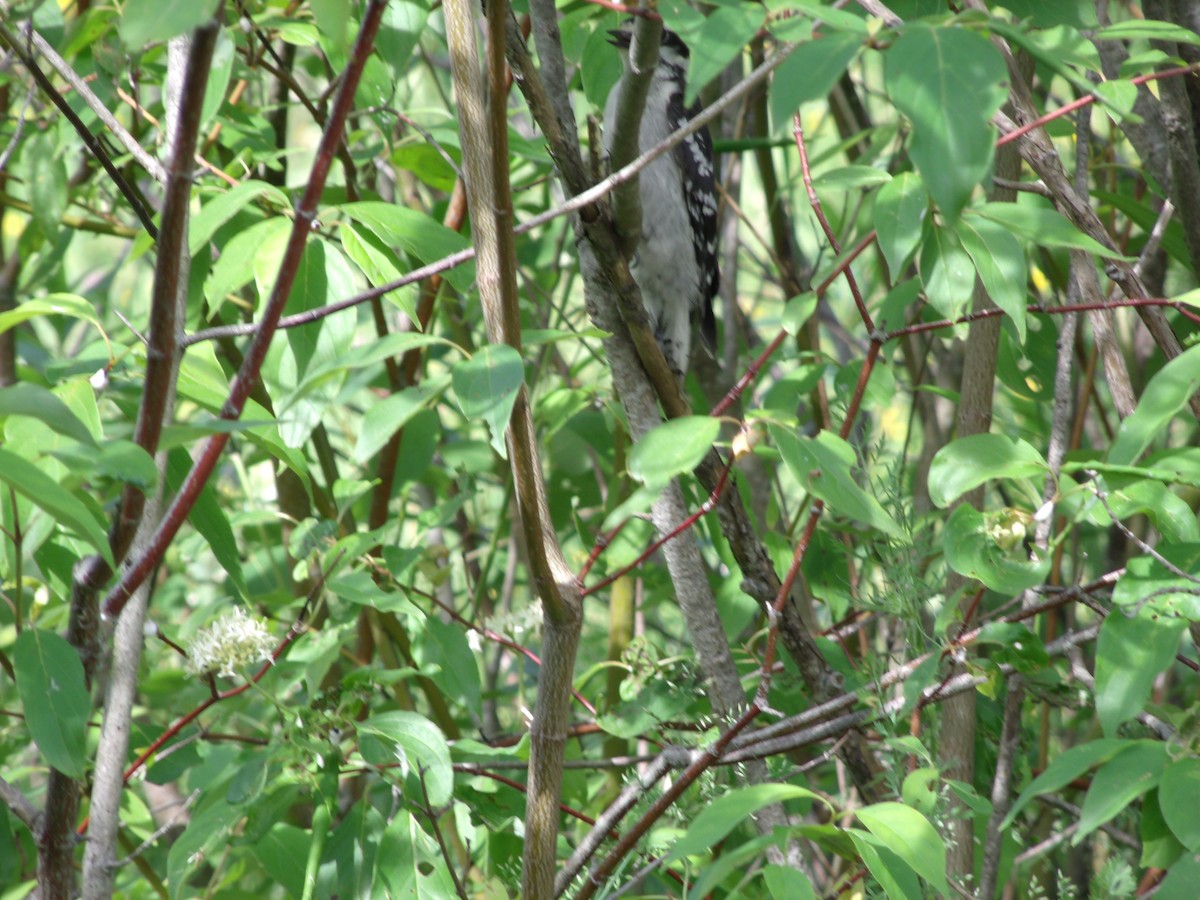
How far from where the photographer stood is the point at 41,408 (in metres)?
0.66

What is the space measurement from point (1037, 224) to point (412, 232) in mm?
598

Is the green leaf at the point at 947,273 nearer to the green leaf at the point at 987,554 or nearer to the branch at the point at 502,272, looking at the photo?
the green leaf at the point at 987,554

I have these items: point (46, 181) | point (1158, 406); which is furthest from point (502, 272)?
point (46, 181)

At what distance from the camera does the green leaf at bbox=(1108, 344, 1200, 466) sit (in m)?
0.99

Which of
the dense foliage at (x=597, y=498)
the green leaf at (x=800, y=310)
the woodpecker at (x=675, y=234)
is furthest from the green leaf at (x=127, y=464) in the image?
the woodpecker at (x=675, y=234)

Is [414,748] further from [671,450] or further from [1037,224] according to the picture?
[1037,224]

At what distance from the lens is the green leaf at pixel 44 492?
0.71 m

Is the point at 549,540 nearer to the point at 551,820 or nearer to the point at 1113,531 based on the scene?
the point at 551,820

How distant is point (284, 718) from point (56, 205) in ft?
3.11

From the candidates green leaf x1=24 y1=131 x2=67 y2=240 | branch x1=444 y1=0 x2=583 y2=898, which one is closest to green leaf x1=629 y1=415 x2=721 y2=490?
branch x1=444 y1=0 x2=583 y2=898

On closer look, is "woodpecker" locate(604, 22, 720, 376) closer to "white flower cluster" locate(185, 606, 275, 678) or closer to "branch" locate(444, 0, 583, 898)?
"white flower cluster" locate(185, 606, 275, 678)

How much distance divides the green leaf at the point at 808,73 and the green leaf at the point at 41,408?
47cm

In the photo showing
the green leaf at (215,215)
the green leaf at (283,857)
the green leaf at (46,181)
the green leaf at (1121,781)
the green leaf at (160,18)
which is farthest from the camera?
the green leaf at (46,181)

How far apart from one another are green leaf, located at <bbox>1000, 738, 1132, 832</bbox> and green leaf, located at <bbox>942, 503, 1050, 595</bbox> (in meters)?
0.15
